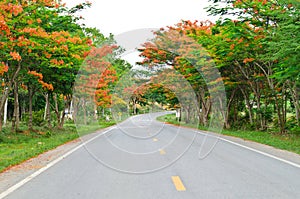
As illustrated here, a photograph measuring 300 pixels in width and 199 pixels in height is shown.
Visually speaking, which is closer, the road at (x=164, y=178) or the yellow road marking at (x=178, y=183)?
→ the road at (x=164, y=178)

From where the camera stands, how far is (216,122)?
39.8 m

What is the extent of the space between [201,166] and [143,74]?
40.5 meters

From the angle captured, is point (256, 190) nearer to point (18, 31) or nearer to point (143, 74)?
point (18, 31)

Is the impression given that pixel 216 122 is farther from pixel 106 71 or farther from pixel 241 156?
pixel 241 156

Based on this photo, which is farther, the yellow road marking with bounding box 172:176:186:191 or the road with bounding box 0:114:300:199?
the yellow road marking with bounding box 172:176:186:191

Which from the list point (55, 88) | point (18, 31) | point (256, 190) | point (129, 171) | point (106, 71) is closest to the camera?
point (256, 190)

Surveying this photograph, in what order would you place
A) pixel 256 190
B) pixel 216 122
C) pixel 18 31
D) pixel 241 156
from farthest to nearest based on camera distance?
pixel 216 122, pixel 18 31, pixel 241 156, pixel 256 190

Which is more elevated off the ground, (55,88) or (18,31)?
(18,31)

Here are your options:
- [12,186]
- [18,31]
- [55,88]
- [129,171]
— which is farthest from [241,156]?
[55,88]

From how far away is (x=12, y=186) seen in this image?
7820 mm

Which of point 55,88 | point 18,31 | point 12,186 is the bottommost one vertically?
point 12,186

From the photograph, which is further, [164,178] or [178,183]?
[164,178]

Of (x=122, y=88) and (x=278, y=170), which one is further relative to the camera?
(x=122, y=88)

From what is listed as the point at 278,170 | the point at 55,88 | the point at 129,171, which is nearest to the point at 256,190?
the point at 278,170
